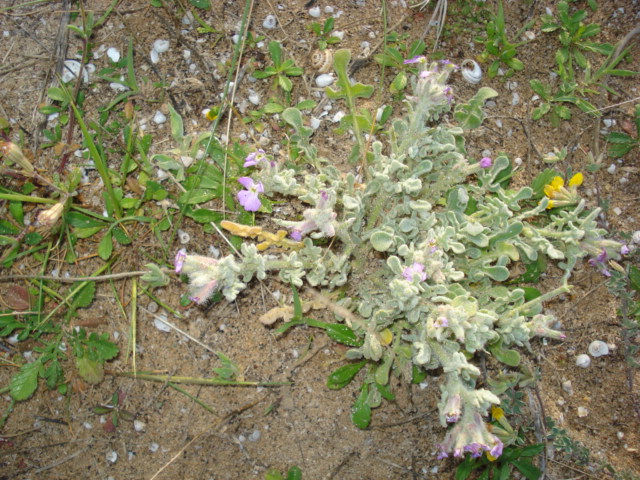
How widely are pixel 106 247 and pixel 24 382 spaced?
0.75 m

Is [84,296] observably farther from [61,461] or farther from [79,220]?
[61,461]

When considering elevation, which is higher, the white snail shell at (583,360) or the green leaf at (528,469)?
the white snail shell at (583,360)

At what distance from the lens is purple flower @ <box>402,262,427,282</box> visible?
6.81 ft

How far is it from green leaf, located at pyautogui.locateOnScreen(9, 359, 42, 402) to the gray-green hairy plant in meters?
1.04

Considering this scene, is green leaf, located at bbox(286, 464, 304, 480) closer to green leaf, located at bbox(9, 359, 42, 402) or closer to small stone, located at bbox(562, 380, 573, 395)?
green leaf, located at bbox(9, 359, 42, 402)

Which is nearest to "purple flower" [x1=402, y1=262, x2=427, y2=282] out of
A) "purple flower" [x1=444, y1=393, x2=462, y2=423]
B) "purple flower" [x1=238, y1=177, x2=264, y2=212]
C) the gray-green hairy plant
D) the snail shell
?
the gray-green hairy plant

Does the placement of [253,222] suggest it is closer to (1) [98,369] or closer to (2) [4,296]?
(1) [98,369]

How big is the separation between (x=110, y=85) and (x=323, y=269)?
5.25ft

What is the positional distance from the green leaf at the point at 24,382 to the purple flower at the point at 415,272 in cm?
184

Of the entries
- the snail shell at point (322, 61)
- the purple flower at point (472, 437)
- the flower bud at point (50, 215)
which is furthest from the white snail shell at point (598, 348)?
the flower bud at point (50, 215)

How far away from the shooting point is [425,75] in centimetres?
215

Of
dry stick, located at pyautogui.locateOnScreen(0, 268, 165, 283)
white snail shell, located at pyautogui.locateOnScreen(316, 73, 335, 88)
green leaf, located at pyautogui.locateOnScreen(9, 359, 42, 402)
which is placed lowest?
green leaf, located at pyautogui.locateOnScreen(9, 359, 42, 402)

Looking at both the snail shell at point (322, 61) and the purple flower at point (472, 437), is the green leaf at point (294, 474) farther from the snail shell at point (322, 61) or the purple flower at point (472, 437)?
the snail shell at point (322, 61)

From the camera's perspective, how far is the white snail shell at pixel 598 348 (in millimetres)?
2716
